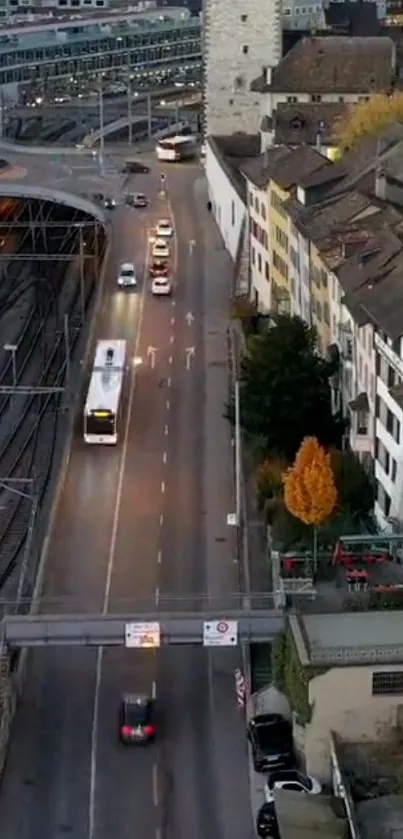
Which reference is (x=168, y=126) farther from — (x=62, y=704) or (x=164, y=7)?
(x=62, y=704)

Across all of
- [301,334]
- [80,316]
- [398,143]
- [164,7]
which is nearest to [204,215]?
[80,316]

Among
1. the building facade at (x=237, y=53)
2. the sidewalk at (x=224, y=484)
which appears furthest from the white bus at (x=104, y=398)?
the building facade at (x=237, y=53)

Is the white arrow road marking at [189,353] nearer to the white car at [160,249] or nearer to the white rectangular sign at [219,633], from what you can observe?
the white car at [160,249]

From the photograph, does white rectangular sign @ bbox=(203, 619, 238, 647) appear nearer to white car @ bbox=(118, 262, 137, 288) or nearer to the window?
the window

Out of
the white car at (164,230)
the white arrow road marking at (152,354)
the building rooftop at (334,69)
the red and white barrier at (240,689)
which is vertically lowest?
the red and white barrier at (240,689)

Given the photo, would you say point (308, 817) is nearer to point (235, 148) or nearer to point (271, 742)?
point (271, 742)

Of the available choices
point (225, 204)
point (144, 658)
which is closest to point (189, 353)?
point (225, 204)
